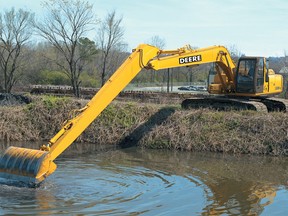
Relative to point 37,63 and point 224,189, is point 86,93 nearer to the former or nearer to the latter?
point 37,63

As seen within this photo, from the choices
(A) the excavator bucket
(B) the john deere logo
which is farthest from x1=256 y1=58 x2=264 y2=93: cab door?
(A) the excavator bucket

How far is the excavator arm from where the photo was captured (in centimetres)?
987

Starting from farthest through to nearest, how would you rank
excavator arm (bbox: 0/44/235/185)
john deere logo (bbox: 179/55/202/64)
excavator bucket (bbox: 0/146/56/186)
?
john deere logo (bbox: 179/55/202/64), excavator arm (bbox: 0/44/235/185), excavator bucket (bbox: 0/146/56/186)

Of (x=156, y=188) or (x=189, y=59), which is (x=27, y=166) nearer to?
(x=156, y=188)

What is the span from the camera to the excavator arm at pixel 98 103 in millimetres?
9867

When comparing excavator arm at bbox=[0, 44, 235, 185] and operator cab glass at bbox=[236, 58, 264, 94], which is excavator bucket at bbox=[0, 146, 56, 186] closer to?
excavator arm at bbox=[0, 44, 235, 185]

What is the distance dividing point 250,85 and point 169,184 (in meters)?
8.90

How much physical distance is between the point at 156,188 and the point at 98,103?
2.86 m

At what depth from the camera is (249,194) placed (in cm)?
1027

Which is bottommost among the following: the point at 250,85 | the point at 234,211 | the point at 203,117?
the point at 234,211

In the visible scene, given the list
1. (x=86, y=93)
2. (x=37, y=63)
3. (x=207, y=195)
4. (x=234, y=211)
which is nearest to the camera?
(x=234, y=211)

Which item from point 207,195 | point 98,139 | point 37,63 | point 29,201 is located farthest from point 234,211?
point 37,63

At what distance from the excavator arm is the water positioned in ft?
1.55

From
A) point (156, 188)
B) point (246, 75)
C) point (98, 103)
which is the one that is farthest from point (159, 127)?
point (156, 188)
